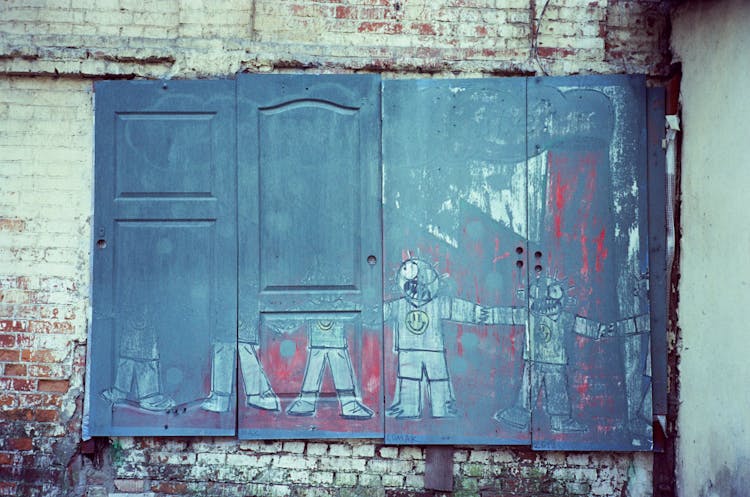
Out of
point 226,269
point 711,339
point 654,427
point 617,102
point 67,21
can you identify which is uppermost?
point 67,21

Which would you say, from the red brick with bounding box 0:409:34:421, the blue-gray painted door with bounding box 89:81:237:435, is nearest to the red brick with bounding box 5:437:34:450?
the red brick with bounding box 0:409:34:421

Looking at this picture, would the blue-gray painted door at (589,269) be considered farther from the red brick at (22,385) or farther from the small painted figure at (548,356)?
the red brick at (22,385)

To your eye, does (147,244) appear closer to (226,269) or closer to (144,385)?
(226,269)

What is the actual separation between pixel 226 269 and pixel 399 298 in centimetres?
104

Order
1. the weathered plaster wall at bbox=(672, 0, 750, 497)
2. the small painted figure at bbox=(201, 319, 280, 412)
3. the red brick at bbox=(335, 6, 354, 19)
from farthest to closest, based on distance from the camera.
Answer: the red brick at bbox=(335, 6, 354, 19)
the small painted figure at bbox=(201, 319, 280, 412)
the weathered plaster wall at bbox=(672, 0, 750, 497)

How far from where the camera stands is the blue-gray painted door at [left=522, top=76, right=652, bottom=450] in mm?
4020

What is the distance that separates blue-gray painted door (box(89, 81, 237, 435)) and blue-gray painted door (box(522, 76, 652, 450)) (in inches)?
71.9

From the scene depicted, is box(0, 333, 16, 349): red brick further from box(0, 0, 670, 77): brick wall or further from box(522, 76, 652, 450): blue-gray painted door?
box(522, 76, 652, 450): blue-gray painted door

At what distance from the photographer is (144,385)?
4.03 m

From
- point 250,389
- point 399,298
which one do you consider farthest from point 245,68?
point 250,389

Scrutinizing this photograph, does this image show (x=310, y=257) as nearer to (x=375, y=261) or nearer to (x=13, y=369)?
(x=375, y=261)

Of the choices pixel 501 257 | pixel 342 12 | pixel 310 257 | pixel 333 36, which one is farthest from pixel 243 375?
pixel 342 12

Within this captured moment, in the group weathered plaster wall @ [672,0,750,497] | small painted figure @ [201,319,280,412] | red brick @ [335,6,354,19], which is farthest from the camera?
red brick @ [335,6,354,19]

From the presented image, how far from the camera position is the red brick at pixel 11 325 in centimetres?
408
